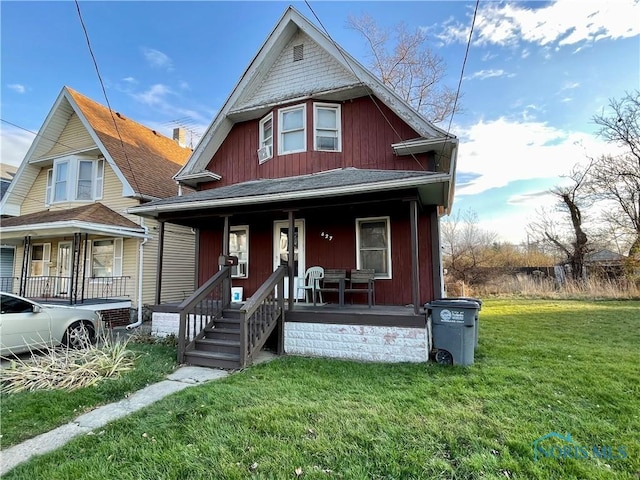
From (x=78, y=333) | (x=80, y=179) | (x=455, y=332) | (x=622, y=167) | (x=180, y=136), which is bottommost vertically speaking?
(x=78, y=333)

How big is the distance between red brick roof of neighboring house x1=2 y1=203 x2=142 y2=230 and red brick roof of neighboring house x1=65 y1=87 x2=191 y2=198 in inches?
50.5

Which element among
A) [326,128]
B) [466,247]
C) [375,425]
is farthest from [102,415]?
[466,247]

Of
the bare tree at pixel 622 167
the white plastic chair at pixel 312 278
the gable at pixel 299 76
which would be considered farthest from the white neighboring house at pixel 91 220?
the bare tree at pixel 622 167

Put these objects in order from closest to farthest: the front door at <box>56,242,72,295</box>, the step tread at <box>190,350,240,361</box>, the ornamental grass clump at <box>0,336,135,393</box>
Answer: the ornamental grass clump at <box>0,336,135,393</box>
the step tread at <box>190,350,240,361</box>
the front door at <box>56,242,72,295</box>

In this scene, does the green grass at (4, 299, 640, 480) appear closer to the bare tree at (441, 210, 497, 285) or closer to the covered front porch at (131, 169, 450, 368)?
the covered front porch at (131, 169, 450, 368)

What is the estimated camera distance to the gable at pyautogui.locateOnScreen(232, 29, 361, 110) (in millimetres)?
8500

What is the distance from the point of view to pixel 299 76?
8.96 m

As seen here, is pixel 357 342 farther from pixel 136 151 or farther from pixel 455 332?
pixel 136 151

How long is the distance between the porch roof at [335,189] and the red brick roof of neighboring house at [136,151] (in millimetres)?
3647

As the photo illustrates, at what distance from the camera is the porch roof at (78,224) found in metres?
9.69

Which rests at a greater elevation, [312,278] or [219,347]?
[312,278]

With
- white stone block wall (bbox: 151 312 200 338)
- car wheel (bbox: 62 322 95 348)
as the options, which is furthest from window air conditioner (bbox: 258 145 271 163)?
car wheel (bbox: 62 322 95 348)

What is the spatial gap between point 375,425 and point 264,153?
25.2 feet

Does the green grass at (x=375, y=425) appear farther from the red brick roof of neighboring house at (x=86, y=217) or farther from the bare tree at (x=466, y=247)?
the bare tree at (x=466, y=247)
